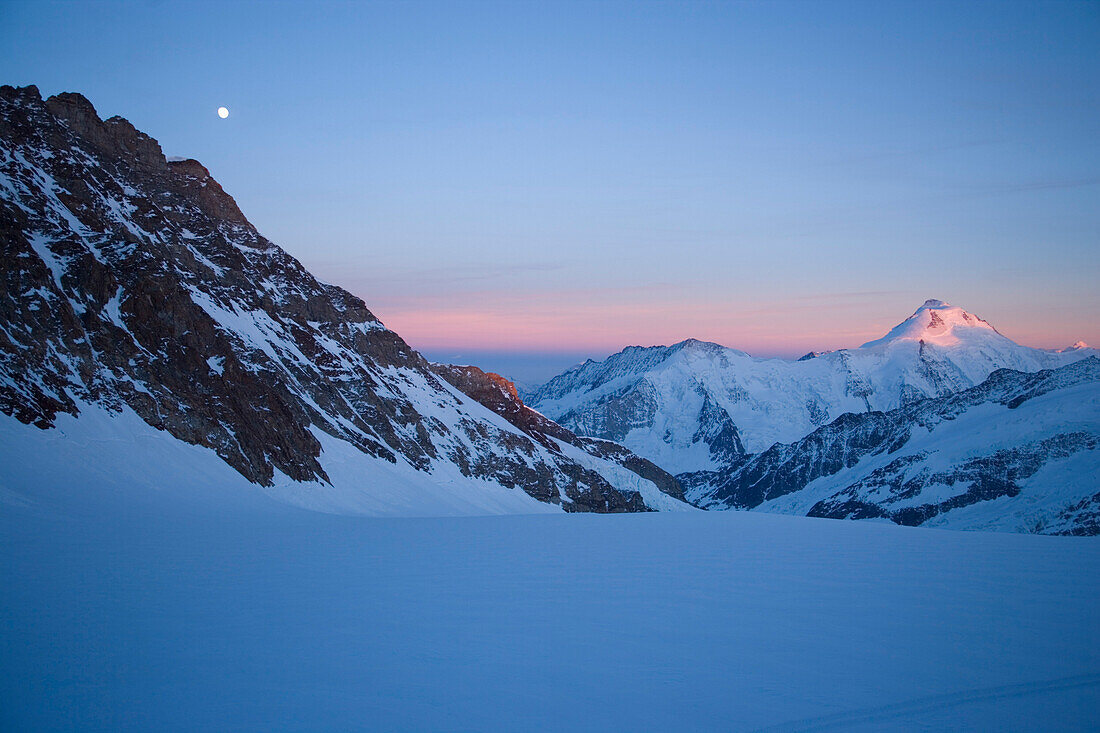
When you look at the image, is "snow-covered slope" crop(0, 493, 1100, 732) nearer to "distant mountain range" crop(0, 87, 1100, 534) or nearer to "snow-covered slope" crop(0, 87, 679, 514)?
"distant mountain range" crop(0, 87, 1100, 534)

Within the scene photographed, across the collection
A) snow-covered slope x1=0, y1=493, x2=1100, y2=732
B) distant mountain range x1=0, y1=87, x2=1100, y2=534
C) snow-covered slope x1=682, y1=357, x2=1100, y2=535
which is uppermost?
distant mountain range x1=0, y1=87, x2=1100, y2=534

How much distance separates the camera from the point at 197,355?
49.4m

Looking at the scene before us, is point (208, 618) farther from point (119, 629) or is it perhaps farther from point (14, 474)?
point (14, 474)

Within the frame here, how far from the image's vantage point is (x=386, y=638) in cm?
1119

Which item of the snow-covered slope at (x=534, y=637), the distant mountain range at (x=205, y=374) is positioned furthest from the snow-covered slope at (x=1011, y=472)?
the snow-covered slope at (x=534, y=637)

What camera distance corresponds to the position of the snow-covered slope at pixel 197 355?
37188 millimetres

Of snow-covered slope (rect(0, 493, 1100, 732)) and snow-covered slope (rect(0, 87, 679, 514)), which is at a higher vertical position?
snow-covered slope (rect(0, 87, 679, 514))

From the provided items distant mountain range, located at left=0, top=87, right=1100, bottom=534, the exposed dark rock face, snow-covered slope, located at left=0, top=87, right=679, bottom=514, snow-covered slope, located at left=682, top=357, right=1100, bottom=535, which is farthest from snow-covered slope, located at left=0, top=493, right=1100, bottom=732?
snow-covered slope, located at left=682, top=357, right=1100, bottom=535

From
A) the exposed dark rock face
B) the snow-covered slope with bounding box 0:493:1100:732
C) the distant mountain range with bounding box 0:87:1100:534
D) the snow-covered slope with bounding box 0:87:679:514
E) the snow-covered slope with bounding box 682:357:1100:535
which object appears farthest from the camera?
the snow-covered slope with bounding box 682:357:1100:535

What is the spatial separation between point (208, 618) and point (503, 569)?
655 cm

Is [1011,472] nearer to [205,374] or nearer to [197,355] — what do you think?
[205,374]

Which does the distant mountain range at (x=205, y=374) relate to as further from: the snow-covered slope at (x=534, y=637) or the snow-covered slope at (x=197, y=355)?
the snow-covered slope at (x=534, y=637)

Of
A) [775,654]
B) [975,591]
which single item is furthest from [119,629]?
[975,591]

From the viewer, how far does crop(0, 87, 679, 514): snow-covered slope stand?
37.2m
